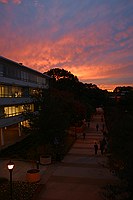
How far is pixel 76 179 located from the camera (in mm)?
19781

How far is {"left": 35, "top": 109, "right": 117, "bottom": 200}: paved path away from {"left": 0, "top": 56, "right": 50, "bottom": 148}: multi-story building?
9316mm

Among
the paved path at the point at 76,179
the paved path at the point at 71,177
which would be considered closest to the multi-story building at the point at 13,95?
the paved path at the point at 71,177

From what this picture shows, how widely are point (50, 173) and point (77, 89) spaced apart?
2789 inches

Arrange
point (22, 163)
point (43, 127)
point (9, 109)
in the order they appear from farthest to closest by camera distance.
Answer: point (9, 109)
point (43, 127)
point (22, 163)

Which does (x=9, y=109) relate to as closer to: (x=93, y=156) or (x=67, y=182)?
(x=93, y=156)

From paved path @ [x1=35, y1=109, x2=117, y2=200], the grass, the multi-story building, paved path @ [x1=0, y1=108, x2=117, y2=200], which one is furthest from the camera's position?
the multi-story building

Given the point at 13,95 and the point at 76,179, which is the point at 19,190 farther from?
the point at 13,95

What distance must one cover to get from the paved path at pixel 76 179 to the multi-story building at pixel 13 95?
30.6 feet

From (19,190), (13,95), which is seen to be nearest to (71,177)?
(19,190)

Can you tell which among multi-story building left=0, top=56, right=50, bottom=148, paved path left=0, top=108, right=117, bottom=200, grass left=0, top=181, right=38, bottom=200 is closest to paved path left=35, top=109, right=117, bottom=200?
paved path left=0, top=108, right=117, bottom=200

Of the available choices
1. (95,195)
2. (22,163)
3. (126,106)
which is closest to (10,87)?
(22,163)

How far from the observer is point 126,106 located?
93.6 meters

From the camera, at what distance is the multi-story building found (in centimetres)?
3759

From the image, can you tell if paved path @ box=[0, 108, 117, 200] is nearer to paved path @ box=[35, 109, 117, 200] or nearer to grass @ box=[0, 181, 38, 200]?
paved path @ box=[35, 109, 117, 200]
